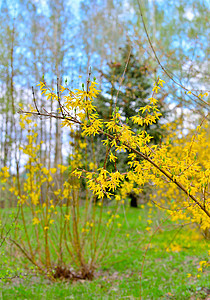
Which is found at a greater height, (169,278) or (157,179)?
(157,179)

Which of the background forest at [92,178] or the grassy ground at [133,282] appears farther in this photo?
the grassy ground at [133,282]

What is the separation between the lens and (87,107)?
67.4 inches

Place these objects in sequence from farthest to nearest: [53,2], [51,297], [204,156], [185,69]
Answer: [53,2] < [204,156] < [185,69] < [51,297]

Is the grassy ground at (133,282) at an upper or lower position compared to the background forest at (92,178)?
lower

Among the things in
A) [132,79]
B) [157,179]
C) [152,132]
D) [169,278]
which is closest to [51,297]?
[169,278]

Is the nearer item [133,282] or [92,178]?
[92,178]

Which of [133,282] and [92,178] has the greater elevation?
[92,178]

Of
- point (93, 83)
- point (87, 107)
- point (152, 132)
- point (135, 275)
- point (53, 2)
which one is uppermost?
point (53, 2)

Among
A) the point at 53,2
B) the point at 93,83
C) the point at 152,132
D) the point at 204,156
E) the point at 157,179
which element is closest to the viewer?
the point at 93,83

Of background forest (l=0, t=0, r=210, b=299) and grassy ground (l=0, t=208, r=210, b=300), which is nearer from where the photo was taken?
background forest (l=0, t=0, r=210, b=299)

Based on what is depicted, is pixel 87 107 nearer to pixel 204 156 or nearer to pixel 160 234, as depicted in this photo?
pixel 204 156

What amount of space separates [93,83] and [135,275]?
151 inches

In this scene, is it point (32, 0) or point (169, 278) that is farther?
point (32, 0)

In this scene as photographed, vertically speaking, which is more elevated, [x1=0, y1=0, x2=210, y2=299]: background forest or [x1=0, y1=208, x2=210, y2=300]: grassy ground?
[x1=0, y1=0, x2=210, y2=299]: background forest
